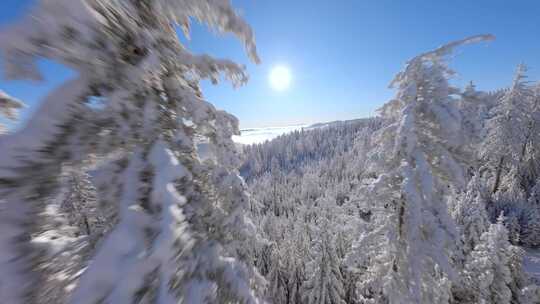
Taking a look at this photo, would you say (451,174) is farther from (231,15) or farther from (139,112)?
(139,112)

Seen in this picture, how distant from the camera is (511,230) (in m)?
22.2

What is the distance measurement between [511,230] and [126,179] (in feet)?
105

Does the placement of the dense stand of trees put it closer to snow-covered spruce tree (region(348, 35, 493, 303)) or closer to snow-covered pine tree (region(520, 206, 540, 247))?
snow-covered spruce tree (region(348, 35, 493, 303))

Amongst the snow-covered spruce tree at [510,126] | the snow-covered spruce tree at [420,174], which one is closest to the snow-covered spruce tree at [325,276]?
the snow-covered spruce tree at [420,174]

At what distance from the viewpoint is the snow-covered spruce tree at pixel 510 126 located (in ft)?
80.8

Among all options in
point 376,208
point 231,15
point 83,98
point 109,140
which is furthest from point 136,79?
point 376,208

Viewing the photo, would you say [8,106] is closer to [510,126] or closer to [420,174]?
[420,174]

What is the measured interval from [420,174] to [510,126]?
1126 inches

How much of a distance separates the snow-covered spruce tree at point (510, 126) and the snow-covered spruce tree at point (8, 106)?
34.5 metres

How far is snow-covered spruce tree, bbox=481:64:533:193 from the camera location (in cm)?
2464

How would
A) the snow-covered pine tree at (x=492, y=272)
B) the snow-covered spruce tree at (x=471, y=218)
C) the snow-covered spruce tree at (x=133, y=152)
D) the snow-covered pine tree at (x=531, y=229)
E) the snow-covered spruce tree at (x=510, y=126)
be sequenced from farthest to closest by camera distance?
1. the snow-covered spruce tree at (x=510, y=126)
2. the snow-covered pine tree at (x=531, y=229)
3. the snow-covered spruce tree at (x=471, y=218)
4. the snow-covered pine tree at (x=492, y=272)
5. the snow-covered spruce tree at (x=133, y=152)

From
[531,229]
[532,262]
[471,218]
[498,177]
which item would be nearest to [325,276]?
[471,218]

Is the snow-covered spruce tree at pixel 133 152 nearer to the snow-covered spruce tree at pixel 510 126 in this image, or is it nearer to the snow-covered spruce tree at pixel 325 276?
the snow-covered spruce tree at pixel 325 276

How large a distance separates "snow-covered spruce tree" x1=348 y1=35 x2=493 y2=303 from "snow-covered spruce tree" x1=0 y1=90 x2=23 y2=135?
290 inches
